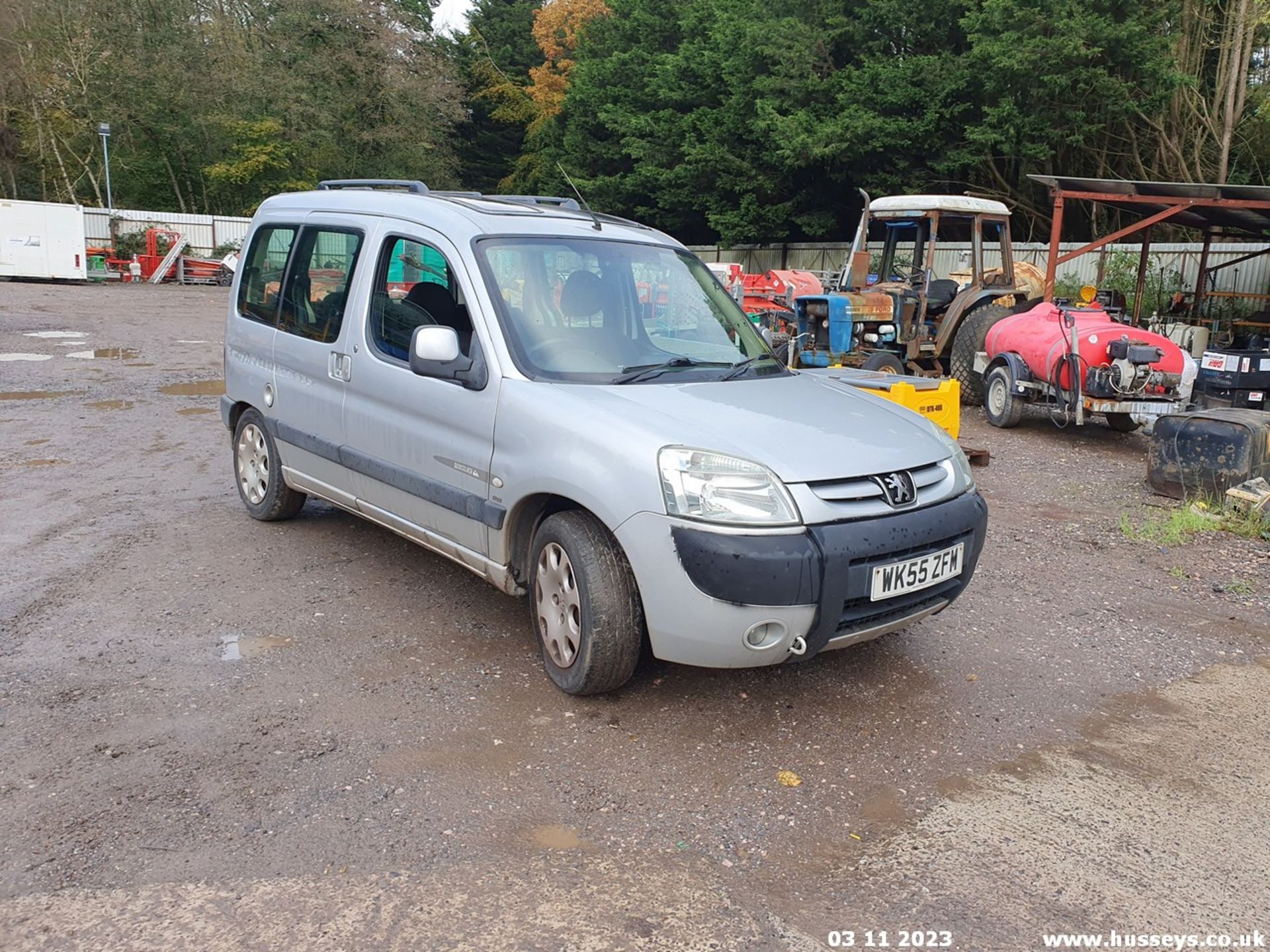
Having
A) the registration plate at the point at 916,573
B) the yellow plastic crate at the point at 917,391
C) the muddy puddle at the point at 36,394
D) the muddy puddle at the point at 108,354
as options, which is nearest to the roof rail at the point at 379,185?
the registration plate at the point at 916,573

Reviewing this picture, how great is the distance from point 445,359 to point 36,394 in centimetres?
930

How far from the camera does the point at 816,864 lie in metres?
2.96

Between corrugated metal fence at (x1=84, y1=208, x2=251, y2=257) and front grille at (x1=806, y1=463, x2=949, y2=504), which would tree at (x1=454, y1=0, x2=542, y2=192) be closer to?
corrugated metal fence at (x1=84, y1=208, x2=251, y2=257)

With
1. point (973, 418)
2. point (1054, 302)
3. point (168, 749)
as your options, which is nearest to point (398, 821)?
point (168, 749)

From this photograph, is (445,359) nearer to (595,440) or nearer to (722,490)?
(595,440)

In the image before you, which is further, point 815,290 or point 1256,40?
point 1256,40

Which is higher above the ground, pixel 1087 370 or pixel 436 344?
pixel 436 344

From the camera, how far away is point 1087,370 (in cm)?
963

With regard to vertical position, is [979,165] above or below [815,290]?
above

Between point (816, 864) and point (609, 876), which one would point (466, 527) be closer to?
point (609, 876)

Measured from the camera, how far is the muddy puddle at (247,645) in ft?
14.1

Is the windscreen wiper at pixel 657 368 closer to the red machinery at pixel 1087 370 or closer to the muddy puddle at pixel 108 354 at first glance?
the red machinery at pixel 1087 370

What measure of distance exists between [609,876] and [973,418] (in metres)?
9.78

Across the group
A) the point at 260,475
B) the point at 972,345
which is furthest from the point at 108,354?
the point at 972,345
